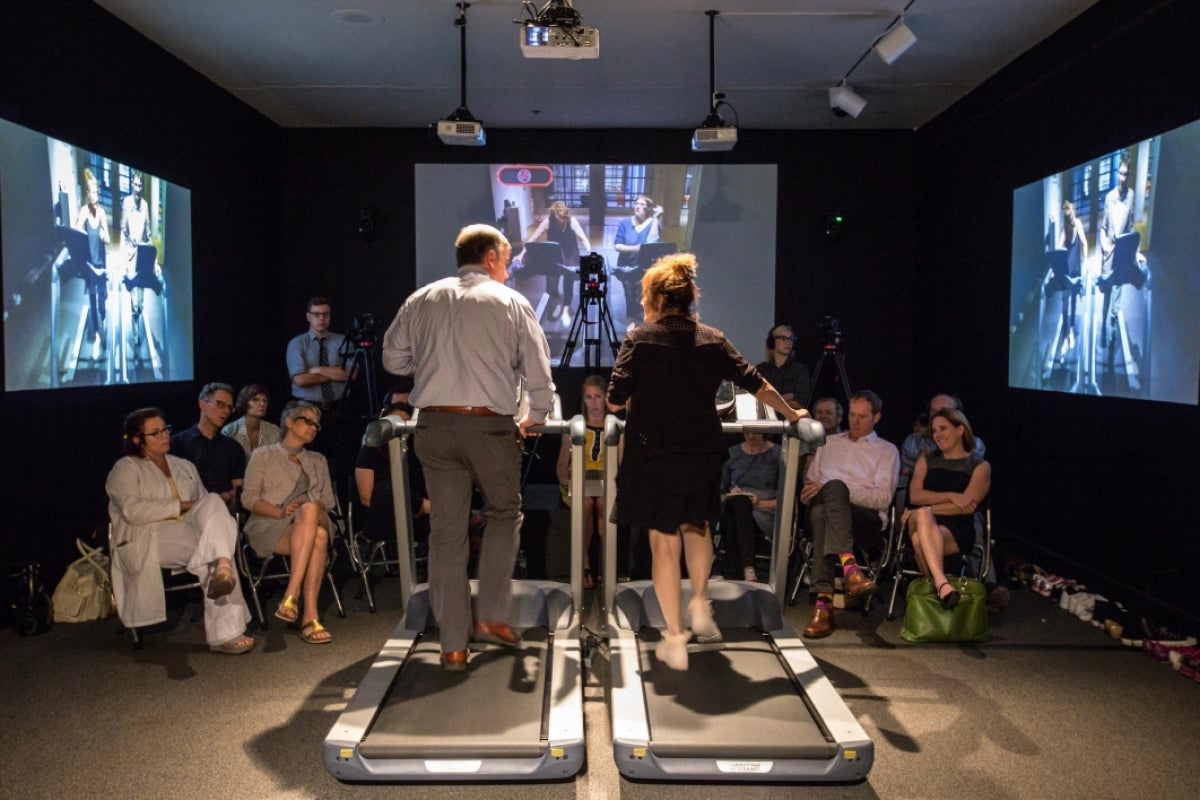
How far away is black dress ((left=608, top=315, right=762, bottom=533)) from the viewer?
312 cm

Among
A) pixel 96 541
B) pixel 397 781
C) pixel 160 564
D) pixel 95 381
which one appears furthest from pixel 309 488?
pixel 397 781

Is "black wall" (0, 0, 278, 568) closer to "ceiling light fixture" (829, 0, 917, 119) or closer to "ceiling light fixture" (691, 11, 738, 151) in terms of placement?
"ceiling light fixture" (691, 11, 738, 151)

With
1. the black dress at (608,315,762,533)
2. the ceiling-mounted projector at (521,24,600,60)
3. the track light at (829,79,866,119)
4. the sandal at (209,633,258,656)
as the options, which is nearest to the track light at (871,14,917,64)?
the track light at (829,79,866,119)

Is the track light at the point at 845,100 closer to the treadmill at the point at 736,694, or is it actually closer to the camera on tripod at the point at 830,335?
the camera on tripod at the point at 830,335

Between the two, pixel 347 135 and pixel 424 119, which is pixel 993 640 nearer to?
pixel 424 119

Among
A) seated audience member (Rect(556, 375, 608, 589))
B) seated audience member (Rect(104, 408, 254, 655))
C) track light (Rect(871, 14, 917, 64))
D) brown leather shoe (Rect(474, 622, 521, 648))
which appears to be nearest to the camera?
brown leather shoe (Rect(474, 622, 521, 648))

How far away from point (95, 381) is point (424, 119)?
3488 millimetres

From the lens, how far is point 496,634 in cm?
344

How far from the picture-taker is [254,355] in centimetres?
705

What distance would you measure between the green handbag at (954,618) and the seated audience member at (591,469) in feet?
5.31

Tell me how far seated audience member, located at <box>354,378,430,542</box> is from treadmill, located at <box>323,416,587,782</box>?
88 centimetres

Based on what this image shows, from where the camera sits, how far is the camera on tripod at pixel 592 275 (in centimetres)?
647

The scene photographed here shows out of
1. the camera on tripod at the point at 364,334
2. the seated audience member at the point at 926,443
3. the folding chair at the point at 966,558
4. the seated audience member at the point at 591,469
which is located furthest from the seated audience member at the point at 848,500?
the camera on tripod at the point at 364,334

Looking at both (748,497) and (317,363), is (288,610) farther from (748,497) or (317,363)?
(317,363)
